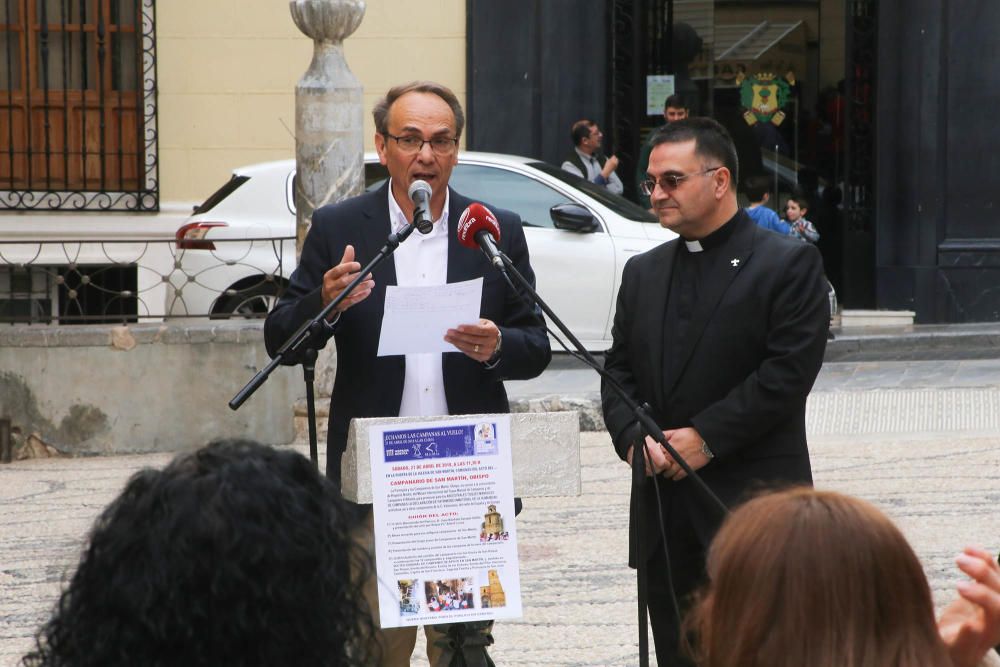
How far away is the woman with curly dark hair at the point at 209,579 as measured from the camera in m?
1.92

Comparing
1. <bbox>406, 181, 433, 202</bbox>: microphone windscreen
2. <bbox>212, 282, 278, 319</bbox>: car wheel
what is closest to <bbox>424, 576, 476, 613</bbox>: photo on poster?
<bbox>406, 181, 433, 202</bbox>: microphone windscreen

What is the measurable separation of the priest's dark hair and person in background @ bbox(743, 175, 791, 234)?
7.32 m

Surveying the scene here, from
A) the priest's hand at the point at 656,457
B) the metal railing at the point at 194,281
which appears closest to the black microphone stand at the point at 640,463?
the priest's hand at the point at 656,457

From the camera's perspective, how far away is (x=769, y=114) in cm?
1569

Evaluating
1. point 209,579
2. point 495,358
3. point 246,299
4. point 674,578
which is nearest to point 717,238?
point 495,358

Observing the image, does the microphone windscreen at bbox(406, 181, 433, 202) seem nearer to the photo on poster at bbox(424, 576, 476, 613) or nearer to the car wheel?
the photo on poster at bbox(424, 576, 476, 613)

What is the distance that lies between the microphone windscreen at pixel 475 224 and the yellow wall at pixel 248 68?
10.4 m

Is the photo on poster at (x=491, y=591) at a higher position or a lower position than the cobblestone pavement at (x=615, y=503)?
higher

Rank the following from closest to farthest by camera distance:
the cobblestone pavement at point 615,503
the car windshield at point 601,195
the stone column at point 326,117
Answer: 1. the cobblestone pavement at point 615,503
2. the stone column at point 326,117
3. the car windshield at point 601,195

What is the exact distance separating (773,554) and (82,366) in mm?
8422

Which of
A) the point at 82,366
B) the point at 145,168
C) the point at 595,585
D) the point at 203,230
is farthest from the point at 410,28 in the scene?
the point at 595,585

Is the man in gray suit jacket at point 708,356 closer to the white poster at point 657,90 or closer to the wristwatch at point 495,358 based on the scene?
the wristwatch at point 495,358

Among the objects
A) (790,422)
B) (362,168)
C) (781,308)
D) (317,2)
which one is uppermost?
(317,2)

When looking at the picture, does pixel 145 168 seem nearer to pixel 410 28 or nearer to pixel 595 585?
pixel 410 28
